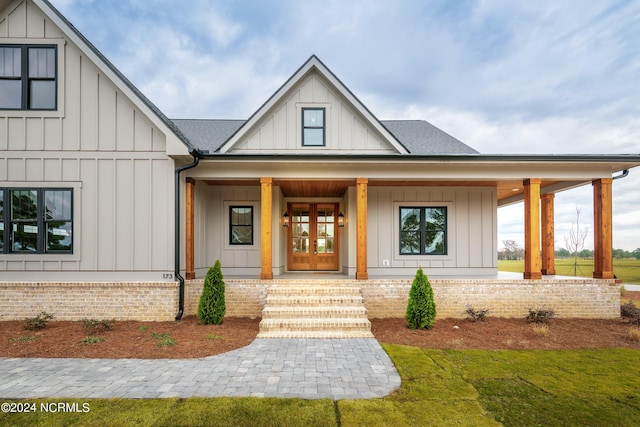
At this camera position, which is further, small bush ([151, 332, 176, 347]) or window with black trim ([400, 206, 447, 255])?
window with black trim ([400, 206, 447, 255])

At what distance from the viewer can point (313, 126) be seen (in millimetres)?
9789

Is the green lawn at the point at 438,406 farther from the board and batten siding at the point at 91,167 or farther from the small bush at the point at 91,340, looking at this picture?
the board and batten siding at the point at 91,167

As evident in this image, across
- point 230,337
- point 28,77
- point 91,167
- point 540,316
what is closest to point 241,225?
point 91,167

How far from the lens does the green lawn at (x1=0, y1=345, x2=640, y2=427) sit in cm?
349

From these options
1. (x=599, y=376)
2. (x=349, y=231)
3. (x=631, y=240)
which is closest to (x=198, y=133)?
(x=349, y=231)

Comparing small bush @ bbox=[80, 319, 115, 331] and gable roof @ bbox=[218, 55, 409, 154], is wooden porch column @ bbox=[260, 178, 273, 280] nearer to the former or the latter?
gable roof @ bbox=[218, 55, 409, 154]

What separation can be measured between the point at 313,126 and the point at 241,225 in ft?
13.5

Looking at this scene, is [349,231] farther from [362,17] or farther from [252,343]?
[362,17]

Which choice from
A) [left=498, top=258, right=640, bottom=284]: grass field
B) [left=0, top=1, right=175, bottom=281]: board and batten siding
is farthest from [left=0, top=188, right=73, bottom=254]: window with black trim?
[left=498, top=258, right=640, bottom=284]: grass field

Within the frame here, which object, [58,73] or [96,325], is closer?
[96,325]

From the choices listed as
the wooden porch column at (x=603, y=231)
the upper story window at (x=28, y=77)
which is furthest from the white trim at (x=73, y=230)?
the wooden porch column at (x=603, y=231)

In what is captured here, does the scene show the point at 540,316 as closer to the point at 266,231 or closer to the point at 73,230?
the point at 266,231

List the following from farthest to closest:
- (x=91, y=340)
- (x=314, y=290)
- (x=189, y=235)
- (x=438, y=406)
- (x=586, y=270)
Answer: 1. (x=586, y=270)
2. (x=189, y=235)
3. (x=314, y=290)
4. (x=91, y=340)
5. (x=438, y=406)

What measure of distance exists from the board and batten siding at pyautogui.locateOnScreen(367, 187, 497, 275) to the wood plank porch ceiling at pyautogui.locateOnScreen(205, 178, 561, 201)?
309mm
